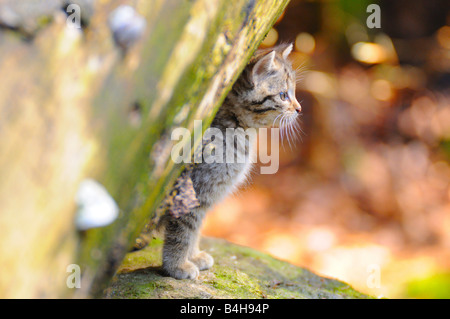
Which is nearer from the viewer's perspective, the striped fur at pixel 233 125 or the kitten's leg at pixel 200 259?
the striped fur at pixel 233 125

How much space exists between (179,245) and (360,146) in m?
4.14

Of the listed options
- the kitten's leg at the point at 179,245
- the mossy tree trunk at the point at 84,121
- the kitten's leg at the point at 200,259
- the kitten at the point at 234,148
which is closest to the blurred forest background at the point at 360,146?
the kitten's leg at the point at 200,259

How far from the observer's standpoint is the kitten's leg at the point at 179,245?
2.19 meters

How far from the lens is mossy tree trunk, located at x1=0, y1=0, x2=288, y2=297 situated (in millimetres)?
1166

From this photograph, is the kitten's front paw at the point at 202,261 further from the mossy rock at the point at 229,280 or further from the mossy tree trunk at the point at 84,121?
the mossy tree trunk at the point at 84,121

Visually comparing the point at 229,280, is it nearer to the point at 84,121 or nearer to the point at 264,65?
the point at 264,65

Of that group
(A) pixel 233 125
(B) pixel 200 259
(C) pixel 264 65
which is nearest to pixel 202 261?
(B) pixel 200 259

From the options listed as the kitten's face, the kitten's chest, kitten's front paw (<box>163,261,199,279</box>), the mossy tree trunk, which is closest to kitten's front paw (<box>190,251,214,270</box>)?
kitten's front paw (<box>163,261,199,279</box>)

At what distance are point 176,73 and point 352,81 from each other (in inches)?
195

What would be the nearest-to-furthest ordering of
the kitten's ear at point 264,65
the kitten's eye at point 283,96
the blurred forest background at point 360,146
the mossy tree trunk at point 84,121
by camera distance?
A: the mossy tree trunk at point 84,121, the kitten's ear at point 264,65, the kitten's eye at point 283,96, the blurred forest background at point 360,146

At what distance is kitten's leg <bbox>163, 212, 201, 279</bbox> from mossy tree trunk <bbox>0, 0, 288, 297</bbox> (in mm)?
710

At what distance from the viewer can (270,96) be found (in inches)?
95.0

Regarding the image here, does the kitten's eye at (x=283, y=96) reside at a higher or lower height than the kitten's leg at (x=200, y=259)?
higher
